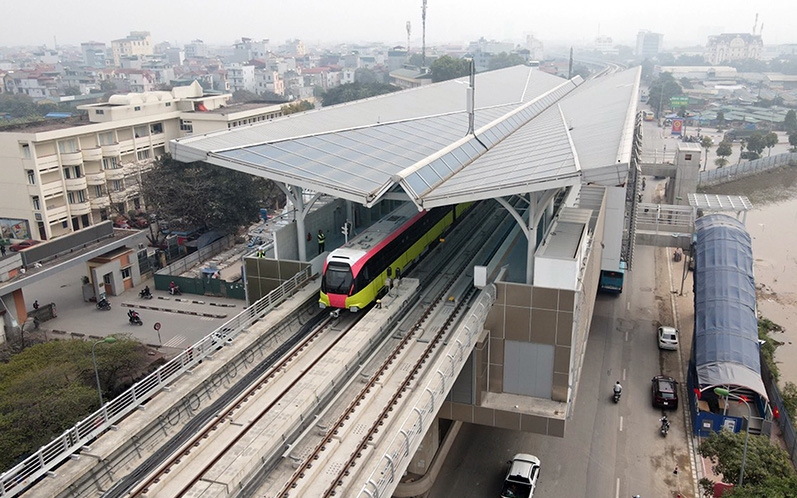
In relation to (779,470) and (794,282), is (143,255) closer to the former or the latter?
(779,470)

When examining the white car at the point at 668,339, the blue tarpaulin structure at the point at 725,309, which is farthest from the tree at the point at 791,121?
the white car at the point at 668,339

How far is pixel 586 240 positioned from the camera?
2114 cm

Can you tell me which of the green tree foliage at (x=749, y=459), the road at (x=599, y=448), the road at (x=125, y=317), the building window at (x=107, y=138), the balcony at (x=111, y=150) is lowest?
the road at (x=599, y=448)

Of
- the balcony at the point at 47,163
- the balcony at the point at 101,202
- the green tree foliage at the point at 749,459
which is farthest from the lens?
the balcony at the point at 101,202

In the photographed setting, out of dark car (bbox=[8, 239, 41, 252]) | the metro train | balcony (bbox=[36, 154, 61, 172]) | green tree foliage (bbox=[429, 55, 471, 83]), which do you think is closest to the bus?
the metro train

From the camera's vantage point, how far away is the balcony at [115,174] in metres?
43.3

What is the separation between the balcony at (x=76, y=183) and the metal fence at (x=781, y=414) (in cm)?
3905

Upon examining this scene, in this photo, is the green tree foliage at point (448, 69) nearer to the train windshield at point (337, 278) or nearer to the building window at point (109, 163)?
the building window at point (109, 163)

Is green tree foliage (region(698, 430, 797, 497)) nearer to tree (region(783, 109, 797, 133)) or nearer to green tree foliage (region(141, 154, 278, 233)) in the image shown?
green tree foliage (region(141, 154, 278, 233))

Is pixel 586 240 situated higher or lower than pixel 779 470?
higher

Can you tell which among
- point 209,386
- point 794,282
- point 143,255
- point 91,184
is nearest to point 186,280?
point 143,255

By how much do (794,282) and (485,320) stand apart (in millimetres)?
27540

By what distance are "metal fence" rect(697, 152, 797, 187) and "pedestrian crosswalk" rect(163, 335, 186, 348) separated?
49.0 m

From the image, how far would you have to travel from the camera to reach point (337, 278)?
60.3 feet
